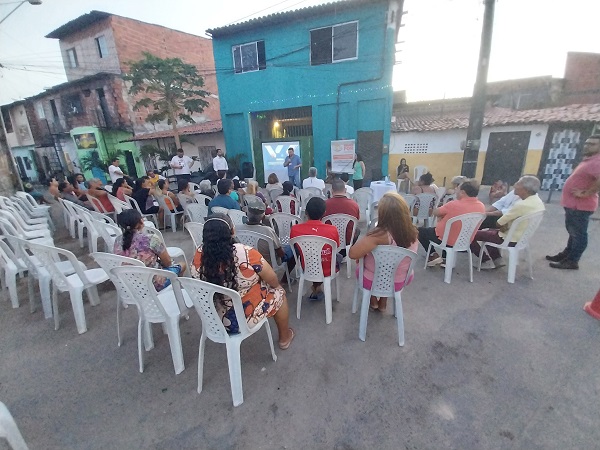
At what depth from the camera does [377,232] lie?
7.84ft

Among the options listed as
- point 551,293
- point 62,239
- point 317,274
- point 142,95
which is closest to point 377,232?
point 317,274

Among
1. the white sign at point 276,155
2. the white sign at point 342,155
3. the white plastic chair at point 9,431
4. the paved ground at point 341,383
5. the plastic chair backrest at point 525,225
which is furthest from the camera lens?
the white sign at point 276,155

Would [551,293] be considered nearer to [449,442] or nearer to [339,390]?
[449,442]

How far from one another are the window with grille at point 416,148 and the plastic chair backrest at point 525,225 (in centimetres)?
1008

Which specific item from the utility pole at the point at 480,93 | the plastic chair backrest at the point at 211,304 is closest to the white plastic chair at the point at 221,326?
the plastic chair backrest at the point at 211,304

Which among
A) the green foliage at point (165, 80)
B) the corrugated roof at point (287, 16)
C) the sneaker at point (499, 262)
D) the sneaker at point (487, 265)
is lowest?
the sneaker at point (487, 265)

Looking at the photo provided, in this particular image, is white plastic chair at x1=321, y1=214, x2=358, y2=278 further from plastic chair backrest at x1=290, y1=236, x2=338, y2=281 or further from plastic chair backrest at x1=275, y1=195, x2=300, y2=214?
plastic chair backrest at x1=275, y1=195, x2=300, y2=214

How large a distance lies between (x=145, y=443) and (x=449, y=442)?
2026 mm

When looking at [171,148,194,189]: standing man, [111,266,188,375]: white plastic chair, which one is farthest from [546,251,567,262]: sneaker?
[171,148,194,189]: standing man

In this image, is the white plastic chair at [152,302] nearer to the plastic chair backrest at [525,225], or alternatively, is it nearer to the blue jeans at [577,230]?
the plastic chair backrest at [525,225]

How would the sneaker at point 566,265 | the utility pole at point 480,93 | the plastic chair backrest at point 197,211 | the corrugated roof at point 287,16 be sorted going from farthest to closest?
the corrugated roof at point 287,16 < the utility pole at point 480,93 < the plastic chair backrest at point 197,211 < the sneaker at point 566,265

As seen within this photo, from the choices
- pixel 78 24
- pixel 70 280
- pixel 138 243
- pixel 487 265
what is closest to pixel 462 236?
pixel 487 265

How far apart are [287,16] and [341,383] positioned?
12.3 meters

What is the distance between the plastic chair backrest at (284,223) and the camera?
12.3ft
